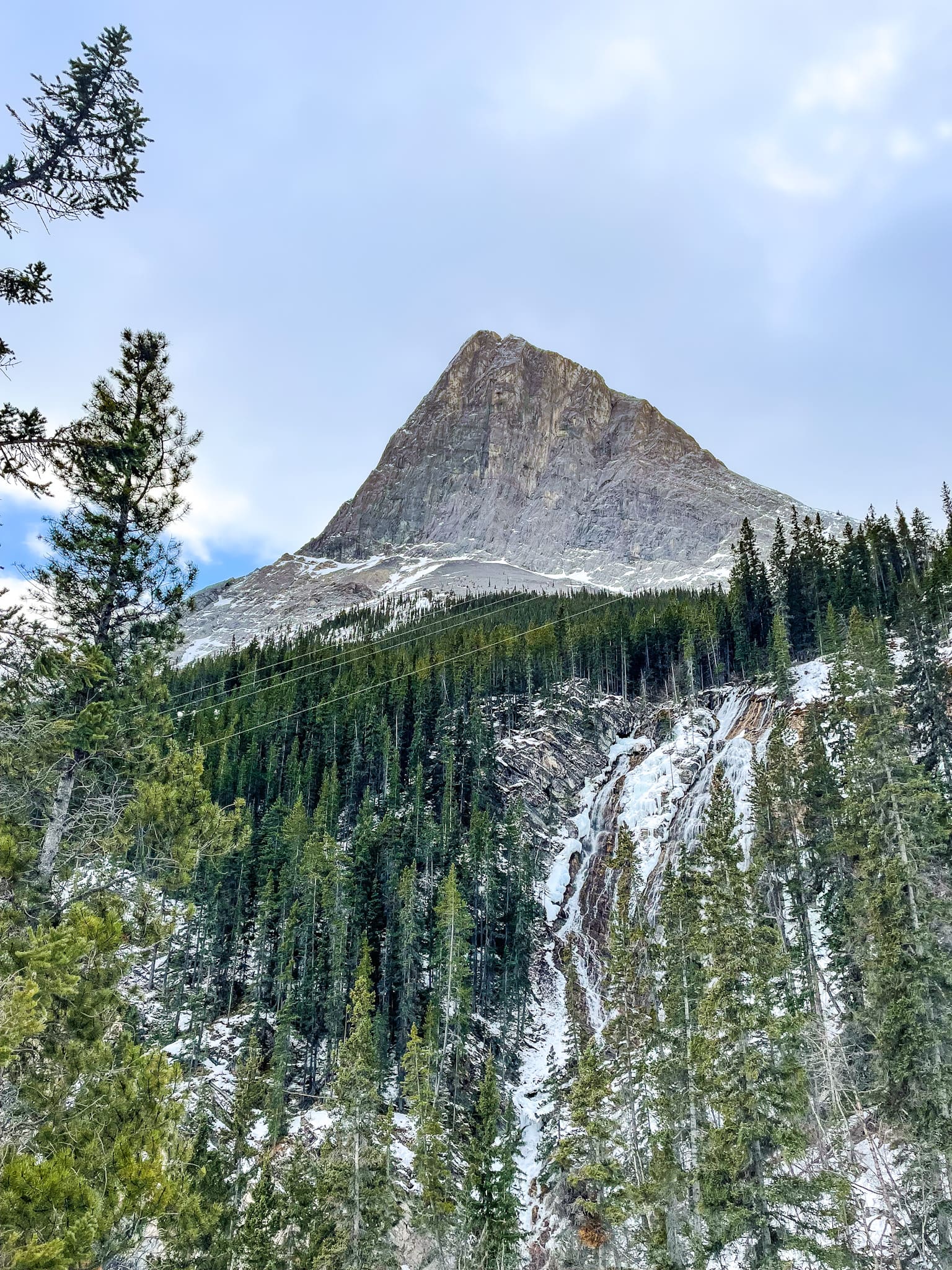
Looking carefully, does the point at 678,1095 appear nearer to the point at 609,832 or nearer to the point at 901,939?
the point at 901,939

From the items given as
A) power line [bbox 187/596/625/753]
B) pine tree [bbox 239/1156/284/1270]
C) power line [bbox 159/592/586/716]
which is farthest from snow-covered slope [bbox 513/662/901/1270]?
A: power line [bbox 159/592/586/716]

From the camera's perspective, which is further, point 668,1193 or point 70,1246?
point 668,1193

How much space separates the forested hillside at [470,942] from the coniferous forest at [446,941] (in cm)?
13

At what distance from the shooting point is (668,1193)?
2309cm

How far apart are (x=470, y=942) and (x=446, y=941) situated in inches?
435

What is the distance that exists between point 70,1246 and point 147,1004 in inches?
1568

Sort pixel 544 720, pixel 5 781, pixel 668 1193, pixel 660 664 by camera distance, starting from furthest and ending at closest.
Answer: pixel 660 664 → pixel 544 720 → pixel 668 1193 → pixel 5 781

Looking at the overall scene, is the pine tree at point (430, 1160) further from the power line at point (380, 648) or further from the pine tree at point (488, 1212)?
the power line at point (380, 648)

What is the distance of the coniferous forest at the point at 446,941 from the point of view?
9648 millimetres

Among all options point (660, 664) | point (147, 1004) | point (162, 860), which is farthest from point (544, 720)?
point (162, 860)

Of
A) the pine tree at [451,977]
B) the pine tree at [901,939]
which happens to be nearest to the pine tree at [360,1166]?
the pine tree at [451,977]

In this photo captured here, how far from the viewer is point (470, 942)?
5128cm

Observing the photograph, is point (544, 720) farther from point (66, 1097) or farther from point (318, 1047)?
point (66, 1097)

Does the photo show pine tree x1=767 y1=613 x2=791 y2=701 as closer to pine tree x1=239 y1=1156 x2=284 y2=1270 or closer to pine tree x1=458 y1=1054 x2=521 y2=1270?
pine tree x1=458 y1=1054 x2=521 y2=1270
